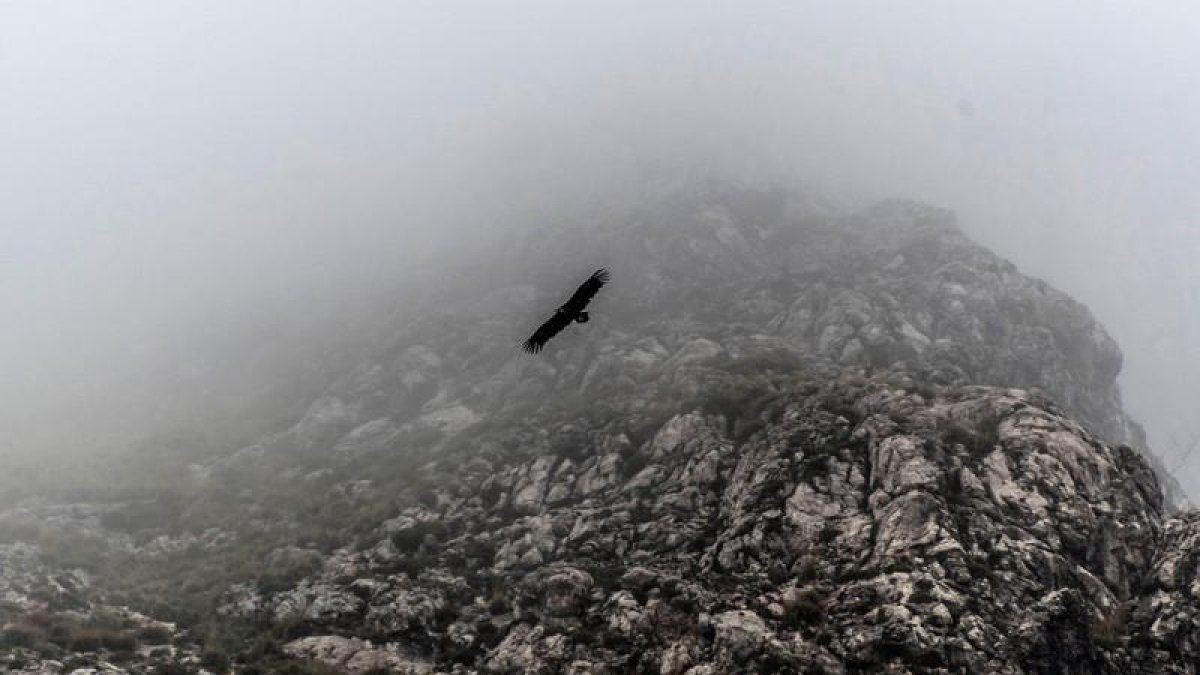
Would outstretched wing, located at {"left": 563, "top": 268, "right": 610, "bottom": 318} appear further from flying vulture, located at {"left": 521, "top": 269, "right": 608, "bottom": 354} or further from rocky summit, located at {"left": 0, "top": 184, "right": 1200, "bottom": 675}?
rocky summit, located at {"left": 0, "top": 184, "right": 1200, "bottom": 675}

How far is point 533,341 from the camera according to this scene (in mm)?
16594

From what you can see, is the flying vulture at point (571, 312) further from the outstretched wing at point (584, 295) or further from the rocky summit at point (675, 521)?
the rocky summit at point (675, 521)

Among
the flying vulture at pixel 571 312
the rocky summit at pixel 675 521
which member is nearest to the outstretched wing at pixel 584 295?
the flying vulture at pixel 571 312

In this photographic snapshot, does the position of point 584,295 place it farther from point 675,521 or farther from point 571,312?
point 675,521

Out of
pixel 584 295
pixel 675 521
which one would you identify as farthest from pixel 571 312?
pixel 675 521

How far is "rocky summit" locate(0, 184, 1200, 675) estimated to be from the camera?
35406mm

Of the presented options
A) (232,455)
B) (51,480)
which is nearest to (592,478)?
(232,455)

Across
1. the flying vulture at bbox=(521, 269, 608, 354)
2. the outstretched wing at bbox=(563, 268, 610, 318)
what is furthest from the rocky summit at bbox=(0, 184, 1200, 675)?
the outstretched wing at bbox=(563, 268, 610, 318)

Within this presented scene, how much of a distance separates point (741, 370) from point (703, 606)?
4182cm

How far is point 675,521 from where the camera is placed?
5041 cm

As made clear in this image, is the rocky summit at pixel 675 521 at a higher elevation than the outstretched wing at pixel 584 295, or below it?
below

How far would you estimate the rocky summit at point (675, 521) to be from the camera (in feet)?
116

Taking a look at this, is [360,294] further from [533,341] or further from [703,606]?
[533,341]

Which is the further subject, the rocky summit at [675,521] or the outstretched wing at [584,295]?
the rocky summit at [675,521]
